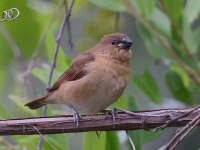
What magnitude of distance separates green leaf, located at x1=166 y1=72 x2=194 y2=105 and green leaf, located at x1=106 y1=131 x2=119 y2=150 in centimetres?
87

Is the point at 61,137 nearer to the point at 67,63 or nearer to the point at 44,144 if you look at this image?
the point at 44,144

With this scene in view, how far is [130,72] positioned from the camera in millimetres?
4148

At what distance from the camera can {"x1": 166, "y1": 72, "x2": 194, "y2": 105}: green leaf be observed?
4164mm

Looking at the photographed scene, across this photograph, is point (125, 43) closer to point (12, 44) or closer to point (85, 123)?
point (12, 44)

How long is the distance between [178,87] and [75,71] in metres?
0.65

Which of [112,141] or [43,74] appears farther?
[43,74]

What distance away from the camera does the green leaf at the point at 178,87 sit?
416 cm

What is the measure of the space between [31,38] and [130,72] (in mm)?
850

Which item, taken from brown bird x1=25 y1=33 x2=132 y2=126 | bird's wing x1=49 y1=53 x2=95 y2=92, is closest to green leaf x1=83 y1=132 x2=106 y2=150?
brown bird x1=25 y1=33 x2=132 y2=126

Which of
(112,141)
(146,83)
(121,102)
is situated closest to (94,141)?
(112,141)

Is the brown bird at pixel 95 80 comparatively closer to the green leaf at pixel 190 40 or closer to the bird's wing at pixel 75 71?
the bird's wing at pixel 75 71

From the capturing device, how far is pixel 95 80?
3.92 metres

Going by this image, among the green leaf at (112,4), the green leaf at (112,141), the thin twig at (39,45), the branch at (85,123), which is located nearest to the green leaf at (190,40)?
the green leaf at (112,4)

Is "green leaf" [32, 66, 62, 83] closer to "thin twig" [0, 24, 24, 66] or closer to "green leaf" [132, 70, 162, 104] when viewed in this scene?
"green leaf" [132, 70, 162, 104]
